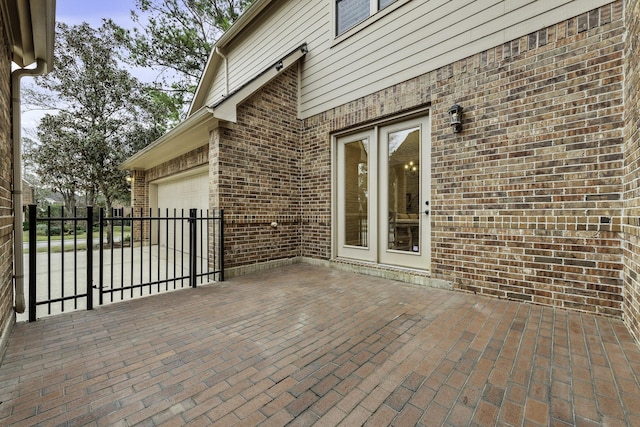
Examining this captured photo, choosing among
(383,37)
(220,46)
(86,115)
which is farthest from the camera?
(86,115)

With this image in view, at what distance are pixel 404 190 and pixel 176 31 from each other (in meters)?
11.5

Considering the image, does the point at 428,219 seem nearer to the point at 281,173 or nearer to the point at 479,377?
the point at 479,377

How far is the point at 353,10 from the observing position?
4.82 m

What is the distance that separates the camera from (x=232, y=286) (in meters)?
3.89

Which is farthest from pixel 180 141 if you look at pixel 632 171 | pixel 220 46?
pixel 632 171

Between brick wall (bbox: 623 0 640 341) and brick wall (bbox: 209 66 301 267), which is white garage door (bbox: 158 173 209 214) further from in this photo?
brick wall (bbox: 623 0 640 341)

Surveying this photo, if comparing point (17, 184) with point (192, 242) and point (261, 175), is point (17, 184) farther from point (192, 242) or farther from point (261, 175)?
point (261, 175)

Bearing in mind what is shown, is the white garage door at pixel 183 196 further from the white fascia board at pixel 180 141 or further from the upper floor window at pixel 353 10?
the upper floor window at pixel 353 10

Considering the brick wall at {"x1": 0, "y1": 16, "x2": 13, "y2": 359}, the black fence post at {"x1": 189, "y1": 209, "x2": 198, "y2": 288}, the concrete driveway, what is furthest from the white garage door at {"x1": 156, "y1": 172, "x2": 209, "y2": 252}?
the brick wall at {"x1": 0, "y1": 16, "x2": 13, "y2": 359}

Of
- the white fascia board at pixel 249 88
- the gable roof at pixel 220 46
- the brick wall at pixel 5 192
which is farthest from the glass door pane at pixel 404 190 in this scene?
the gable roof at pixel 220 46

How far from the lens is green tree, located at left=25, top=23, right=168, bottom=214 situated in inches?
323

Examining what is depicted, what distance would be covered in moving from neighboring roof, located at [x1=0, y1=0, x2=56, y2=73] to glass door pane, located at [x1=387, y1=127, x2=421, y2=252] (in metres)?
3.99

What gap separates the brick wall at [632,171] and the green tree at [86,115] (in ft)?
36.4

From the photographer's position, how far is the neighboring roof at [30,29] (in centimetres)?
216
